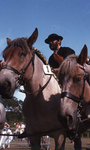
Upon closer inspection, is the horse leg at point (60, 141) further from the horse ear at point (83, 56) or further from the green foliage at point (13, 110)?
the green foliage at point (13, 110)

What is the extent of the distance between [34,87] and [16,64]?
2.37ft

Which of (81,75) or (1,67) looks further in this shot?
(1,67)

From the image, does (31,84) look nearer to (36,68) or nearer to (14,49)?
(36,68)

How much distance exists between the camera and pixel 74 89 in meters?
3.25

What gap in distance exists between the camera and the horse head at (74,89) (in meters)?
3.06

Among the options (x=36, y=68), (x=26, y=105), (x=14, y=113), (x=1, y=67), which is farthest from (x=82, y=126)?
(x=14, y=113)

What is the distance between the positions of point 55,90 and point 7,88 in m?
1.30

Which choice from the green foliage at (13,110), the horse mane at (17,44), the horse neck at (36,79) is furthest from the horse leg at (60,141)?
the green foliage at (13,110)

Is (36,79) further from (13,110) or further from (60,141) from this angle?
(13,110)

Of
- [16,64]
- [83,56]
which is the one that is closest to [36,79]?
[16,64]

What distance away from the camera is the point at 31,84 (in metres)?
3.98

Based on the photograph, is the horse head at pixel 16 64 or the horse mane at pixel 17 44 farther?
the horse mane at pixel 17 44

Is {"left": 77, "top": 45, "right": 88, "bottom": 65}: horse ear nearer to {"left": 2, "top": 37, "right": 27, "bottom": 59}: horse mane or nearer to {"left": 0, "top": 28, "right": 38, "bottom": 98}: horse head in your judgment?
{"left": 0, "top": 28, "right": 38, "bottom": 98}: horse head

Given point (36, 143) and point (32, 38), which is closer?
point (32, 38)
